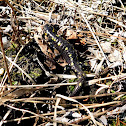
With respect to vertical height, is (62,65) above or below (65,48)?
below

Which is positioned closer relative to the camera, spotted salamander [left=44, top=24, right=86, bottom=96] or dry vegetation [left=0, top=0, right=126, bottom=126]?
dry vegetation [left=0, top=0, right=126, bottom=126]

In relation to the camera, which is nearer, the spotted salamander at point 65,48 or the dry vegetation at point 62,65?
the dry vegetation at point 62,65

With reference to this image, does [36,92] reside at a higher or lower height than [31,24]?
lower

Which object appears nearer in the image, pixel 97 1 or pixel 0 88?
pixel 0 88

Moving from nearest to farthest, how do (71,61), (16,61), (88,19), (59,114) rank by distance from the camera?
(59,114) → (16,61) → (71,61) → (88,19)

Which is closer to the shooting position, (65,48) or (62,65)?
(62,65)

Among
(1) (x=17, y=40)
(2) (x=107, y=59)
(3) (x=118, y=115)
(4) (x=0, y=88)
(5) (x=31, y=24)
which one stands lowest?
(3) (x=118, y=115)

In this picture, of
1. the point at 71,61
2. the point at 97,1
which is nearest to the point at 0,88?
the point at 71,61

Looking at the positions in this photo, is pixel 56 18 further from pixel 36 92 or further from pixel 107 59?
pixel 36 92
